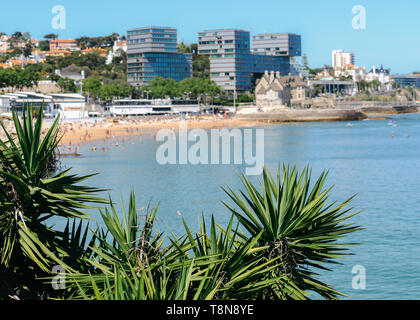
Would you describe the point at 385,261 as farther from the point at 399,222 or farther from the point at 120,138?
the point at 120,138

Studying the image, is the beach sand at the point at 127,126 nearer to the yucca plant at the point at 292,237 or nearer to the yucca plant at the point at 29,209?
the yucca plant at the point at 29,209

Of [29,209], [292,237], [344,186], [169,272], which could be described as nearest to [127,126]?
[344,186]

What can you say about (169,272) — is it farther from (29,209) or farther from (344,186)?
(344,186)

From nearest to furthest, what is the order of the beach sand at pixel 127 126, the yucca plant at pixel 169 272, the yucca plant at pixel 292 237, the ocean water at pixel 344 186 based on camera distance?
the yucca plant at pixel 169 272
the yucca plant at pixel 292 237
the ocean water at pixel 344 186
the beach sand at pixel 127 126

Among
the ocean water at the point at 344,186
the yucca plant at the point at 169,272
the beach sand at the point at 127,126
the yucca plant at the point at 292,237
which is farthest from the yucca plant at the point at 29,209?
the beach sand at the point at 127,126

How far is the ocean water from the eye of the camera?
21469mm

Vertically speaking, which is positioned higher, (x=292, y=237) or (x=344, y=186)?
(x=292, y=237)

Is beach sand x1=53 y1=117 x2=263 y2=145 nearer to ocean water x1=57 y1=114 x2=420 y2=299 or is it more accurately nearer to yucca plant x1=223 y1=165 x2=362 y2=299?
ocean water x1=57 y1=114 x2=420 y2=299

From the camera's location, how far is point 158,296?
23.4 ft

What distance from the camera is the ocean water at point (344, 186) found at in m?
21.5

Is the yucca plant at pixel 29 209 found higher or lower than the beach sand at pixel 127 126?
higher

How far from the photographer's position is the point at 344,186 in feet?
145

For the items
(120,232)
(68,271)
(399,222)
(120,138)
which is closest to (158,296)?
(120,232)
